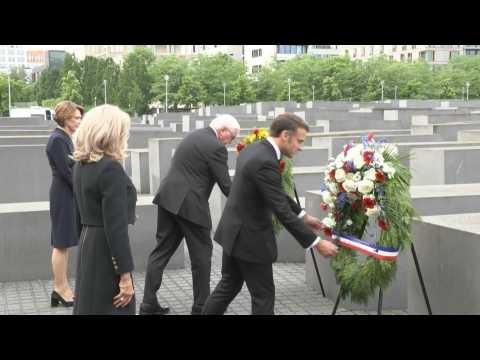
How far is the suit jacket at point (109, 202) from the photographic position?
4469 mm

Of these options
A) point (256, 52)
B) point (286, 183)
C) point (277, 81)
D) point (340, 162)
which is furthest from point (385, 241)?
point (256, 52)

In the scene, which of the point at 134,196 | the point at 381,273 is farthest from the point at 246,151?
the point at 381,273

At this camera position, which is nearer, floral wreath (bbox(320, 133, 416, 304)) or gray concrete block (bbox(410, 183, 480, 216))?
floral wreath (bbox(320, 133, 416, 304))

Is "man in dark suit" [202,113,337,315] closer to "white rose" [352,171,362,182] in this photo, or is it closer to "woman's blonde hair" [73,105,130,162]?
"white rose" [352,171,362,182]

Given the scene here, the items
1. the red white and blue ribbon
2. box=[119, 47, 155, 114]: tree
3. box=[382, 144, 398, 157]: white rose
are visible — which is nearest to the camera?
the red white and blue ribbon

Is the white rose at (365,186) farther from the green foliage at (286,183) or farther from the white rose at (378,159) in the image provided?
the green foliage at (286,183)

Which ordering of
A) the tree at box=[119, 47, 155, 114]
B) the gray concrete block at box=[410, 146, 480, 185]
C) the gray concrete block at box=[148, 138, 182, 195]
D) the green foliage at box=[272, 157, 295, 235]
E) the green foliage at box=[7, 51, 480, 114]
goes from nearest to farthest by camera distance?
the green foliage at box=[272, 157, 295, 235] < the gray concrete block at box=[410, 146, 480, 185] < the gray concrete block at box=[148, 138, 182, 195] < the green foliage at box=[7, 51, 480, 114] < the tree at box=[119, 47, 155, 114]

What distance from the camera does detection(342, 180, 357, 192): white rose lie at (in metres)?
5.63

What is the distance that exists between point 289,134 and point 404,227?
1.20m

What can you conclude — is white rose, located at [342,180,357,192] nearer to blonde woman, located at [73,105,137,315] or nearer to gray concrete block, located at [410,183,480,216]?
blonde woman, located at [73,105,137,315]

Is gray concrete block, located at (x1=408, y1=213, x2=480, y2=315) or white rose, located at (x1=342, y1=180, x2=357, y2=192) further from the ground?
white rose, located at (x1=342, y1=180, x2=357, y2=192)

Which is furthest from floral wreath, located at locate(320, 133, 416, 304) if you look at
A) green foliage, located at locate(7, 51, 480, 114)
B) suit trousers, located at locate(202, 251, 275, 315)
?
green foliage, located at locate(7, 51, 480, 114)

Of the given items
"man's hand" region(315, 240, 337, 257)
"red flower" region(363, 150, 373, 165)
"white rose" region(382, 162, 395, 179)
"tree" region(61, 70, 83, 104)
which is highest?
"tree" region(61, 70, 83, 104)

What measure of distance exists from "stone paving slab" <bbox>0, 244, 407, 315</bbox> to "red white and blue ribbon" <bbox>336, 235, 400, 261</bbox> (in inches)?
68.2
